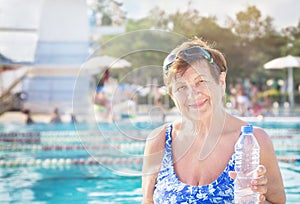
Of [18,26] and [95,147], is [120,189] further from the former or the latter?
[18,26]

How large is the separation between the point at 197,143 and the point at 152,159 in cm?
23

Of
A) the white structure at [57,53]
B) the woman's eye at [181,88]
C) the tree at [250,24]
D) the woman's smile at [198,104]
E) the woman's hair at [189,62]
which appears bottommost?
the woman's smile at [198,104]

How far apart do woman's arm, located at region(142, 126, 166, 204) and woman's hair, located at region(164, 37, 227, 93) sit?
0.28 m

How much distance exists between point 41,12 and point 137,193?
20454mm

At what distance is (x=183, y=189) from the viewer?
2.61m

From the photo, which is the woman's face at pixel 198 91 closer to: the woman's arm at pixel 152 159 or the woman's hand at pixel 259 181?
the woman's arm at pixel 152 159

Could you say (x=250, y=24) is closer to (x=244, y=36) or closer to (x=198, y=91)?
(x=244, y=36)

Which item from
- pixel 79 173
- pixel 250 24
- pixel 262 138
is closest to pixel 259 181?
pixel 262 138

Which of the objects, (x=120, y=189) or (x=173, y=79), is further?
(x=120, y=189)

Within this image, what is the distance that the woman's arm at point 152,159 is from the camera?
2707 mm

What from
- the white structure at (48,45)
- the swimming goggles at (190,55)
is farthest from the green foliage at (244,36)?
the swimming goggles at (190,55)

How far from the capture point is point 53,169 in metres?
7.95

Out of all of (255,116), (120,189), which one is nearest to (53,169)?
(120,189)

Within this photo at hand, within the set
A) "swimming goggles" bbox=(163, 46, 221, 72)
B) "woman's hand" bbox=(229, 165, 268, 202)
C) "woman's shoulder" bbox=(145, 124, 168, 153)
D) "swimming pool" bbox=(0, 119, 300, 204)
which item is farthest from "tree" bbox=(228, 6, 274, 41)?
"woman's hand" bbox=(229, 165, 268, 202)
